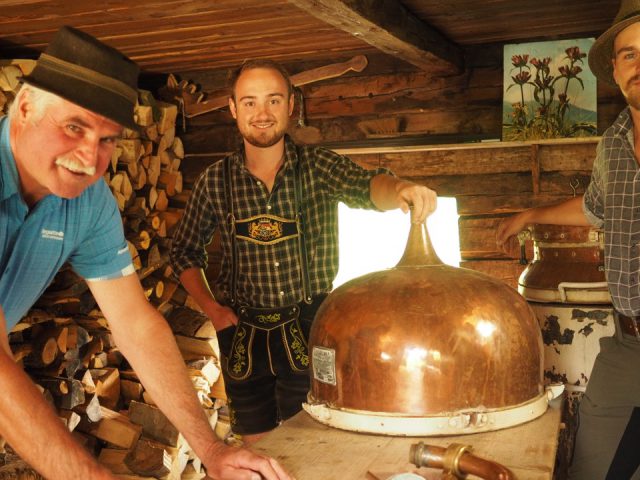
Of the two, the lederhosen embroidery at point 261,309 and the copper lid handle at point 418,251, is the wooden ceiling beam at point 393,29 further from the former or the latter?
the copper lid handle at point 418,251

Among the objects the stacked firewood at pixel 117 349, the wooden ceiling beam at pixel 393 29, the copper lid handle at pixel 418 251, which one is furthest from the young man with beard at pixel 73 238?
the stacked firewood at pixel 117 349

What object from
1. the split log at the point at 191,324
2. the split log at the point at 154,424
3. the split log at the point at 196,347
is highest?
the split log at the point at 191,324

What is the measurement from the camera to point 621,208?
9.68 ft

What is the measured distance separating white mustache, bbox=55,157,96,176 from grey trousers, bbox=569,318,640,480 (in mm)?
1890

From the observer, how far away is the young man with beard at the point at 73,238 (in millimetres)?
1743

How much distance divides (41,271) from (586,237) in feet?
6.61

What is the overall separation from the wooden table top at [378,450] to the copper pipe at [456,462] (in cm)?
7

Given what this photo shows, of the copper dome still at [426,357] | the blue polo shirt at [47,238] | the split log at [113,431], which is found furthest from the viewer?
the split log at [113,431]

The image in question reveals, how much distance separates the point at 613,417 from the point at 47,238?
196 centimetres

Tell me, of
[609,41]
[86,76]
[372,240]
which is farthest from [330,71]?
[86,76]

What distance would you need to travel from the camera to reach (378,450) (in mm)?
2064

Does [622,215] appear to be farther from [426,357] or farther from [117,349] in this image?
[117,349]

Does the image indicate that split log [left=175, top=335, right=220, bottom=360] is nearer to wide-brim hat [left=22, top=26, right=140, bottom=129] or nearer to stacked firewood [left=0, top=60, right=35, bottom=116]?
stacked firewood [left=0, top=60, right=35, bottom=116]

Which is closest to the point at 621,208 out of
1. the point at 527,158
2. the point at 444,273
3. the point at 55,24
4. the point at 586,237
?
the point at 586,237
